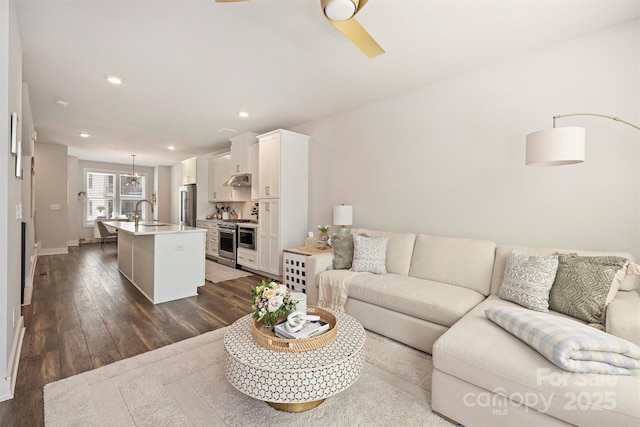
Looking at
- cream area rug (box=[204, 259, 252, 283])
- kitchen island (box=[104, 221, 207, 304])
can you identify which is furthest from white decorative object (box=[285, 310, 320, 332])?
cream area rug (box=[204, 259, 252, 283])

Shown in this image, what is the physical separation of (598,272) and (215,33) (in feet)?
11.1

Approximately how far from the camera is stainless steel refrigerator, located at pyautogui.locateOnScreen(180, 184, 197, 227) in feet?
23.8

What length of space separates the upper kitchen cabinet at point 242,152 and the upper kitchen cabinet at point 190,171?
1.80 metres

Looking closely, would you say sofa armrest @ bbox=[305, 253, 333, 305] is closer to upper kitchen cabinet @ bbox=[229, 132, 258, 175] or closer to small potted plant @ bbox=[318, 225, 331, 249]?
small potted plant @ bbox=[318, 225, 331, 249]

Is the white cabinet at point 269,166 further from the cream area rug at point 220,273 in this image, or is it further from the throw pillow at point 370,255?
the throw pillow at point 370,255

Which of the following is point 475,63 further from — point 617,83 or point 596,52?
point 617,83

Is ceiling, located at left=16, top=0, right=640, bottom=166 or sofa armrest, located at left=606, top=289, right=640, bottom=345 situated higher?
ceiling, located at left=16, top=0, right=640, bottom=166

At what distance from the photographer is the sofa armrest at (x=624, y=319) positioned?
161cm

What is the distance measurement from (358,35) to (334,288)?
2258 millimetres

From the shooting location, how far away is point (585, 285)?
1.96 meters

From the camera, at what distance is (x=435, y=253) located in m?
2.97

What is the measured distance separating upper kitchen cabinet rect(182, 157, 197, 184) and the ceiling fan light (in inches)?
247

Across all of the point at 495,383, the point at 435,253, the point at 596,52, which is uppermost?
the point at 596,52

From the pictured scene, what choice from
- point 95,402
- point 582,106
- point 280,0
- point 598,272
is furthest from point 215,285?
point 582,106
